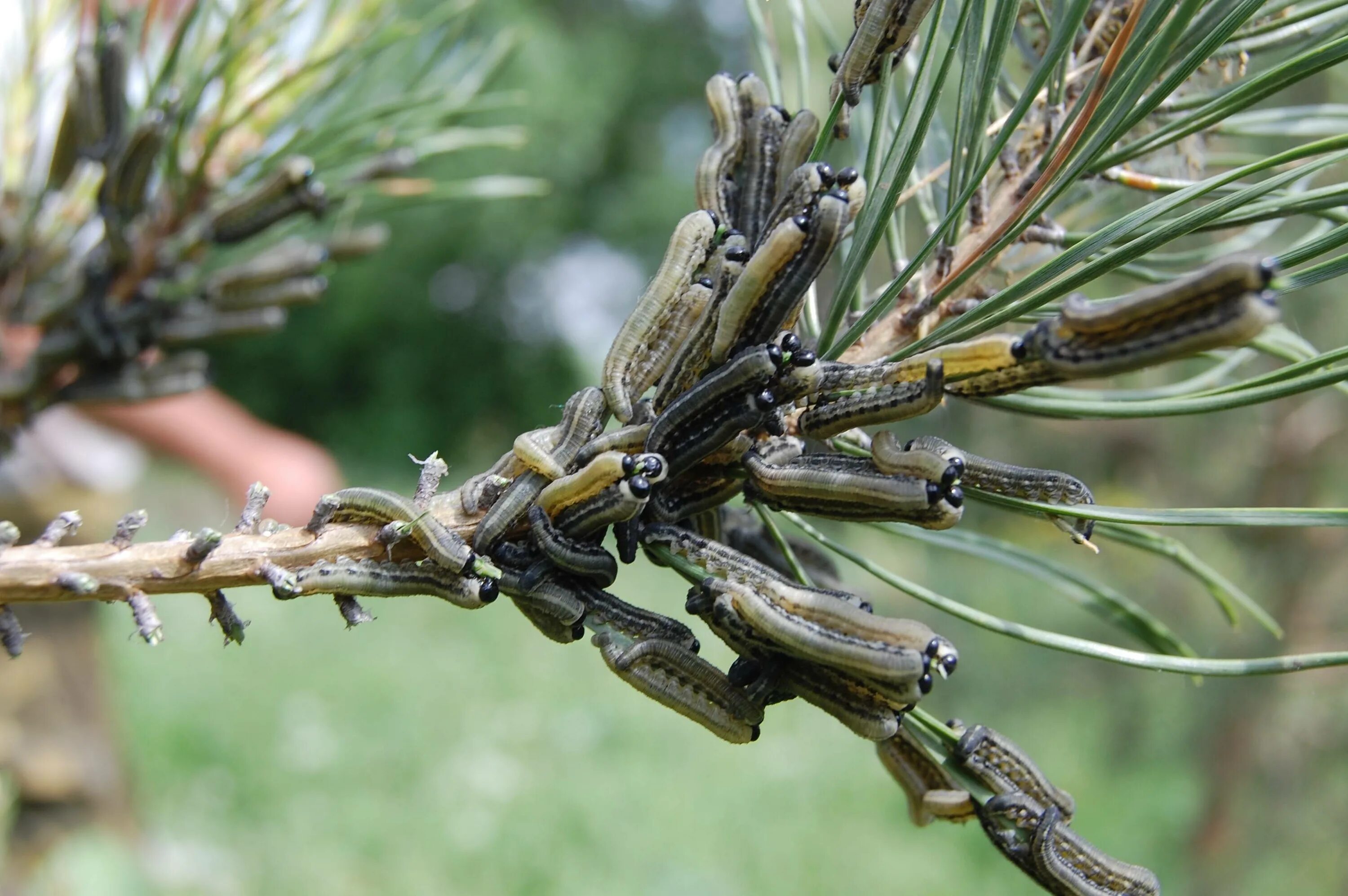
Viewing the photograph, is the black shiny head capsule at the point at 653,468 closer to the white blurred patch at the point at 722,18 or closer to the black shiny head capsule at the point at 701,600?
the black shiny head capsule at the point at 701,600

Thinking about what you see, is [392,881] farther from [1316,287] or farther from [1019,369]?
[1019,369]

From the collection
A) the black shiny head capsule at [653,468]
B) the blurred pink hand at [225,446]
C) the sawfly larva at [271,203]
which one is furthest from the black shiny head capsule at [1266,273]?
the blurred pink hand at [225,446]

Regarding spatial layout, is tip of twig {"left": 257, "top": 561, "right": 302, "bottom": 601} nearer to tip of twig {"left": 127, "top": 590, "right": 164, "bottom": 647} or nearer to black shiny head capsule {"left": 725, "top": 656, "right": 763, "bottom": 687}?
tip of twig {"left": 127, "top": 590, "right": 164, "bottom": 647}

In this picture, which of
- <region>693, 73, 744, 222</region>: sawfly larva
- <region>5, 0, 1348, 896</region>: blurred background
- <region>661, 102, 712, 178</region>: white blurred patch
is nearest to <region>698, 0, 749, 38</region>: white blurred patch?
<region>661, 102, 712, 178</region>: white blurred patch

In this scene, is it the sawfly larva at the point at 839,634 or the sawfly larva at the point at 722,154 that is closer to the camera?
the sawfly larva at the point at 839,634

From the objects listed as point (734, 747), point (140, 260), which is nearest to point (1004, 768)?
point (140, 260)

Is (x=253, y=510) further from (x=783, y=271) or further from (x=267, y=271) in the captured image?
(x=267, y=271)

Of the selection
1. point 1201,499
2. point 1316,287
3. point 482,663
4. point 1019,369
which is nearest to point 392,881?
point 482,663
